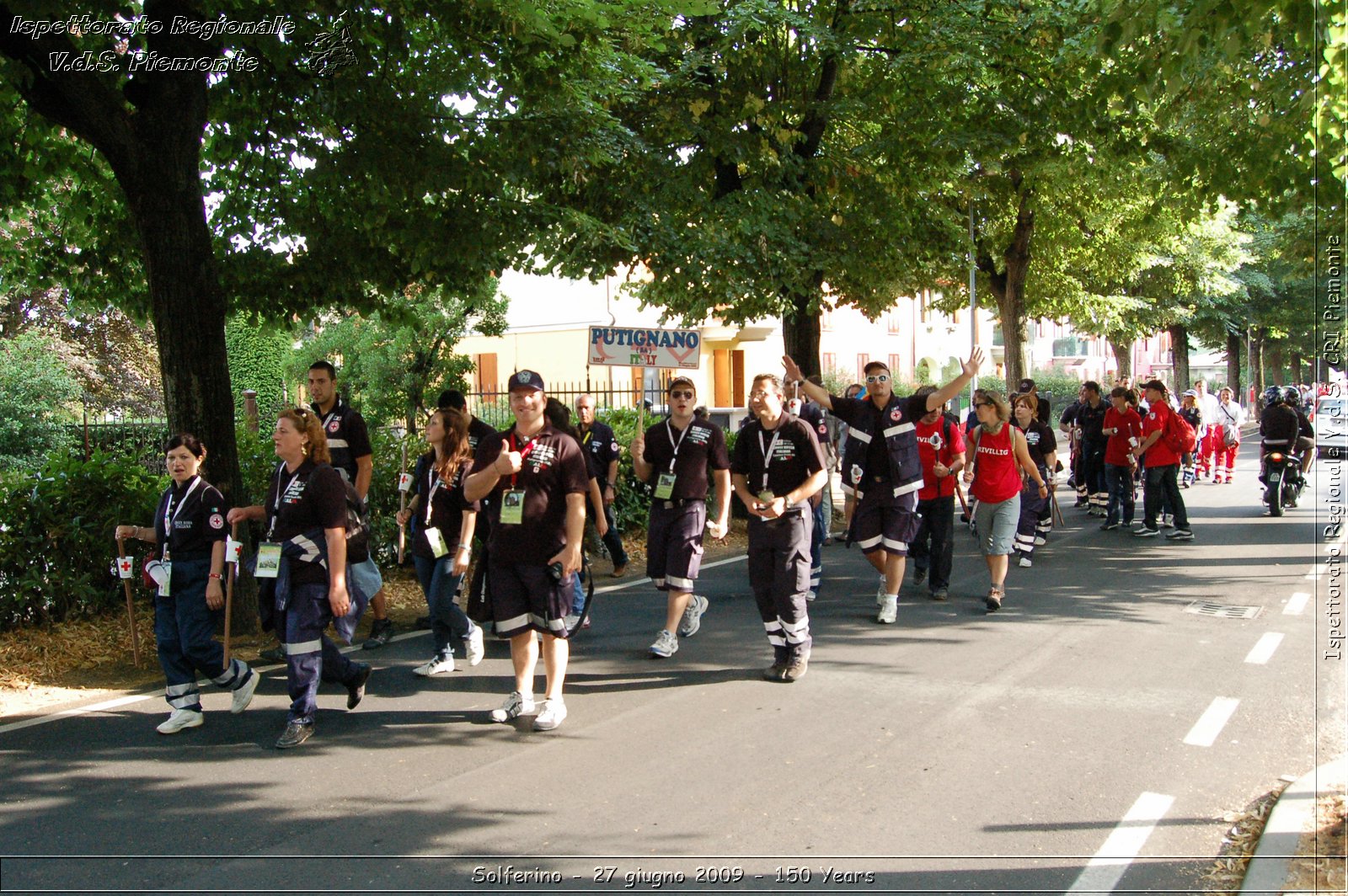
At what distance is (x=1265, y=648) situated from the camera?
779cm

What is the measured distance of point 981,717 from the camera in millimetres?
6172

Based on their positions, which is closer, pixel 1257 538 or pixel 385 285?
pixel 385 285

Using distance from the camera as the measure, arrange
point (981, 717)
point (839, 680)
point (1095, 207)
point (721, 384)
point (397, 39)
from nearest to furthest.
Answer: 1. point (981, 717)
2. point (839, 680)
3. point (397, 39)
4. point (1095, 207)
5. point (721, 384)

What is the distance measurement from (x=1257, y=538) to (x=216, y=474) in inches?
487

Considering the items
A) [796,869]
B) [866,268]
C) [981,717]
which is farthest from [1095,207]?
[796,869]

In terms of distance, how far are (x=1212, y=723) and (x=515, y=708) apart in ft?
13.0

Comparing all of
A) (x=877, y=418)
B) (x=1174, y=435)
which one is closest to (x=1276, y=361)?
(x=1174, y=435)

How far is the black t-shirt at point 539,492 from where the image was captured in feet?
19.6

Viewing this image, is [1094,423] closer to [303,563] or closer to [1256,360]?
[303,563]

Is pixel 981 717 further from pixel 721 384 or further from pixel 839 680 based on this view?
pixel 721 384

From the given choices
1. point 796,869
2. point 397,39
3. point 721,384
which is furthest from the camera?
point 721,384

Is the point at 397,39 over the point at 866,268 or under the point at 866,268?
over

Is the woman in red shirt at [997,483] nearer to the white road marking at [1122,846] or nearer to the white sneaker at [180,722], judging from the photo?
the white road marking at [1122,846]

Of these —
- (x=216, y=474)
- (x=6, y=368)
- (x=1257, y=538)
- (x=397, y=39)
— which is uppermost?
(x=397, y=39)
